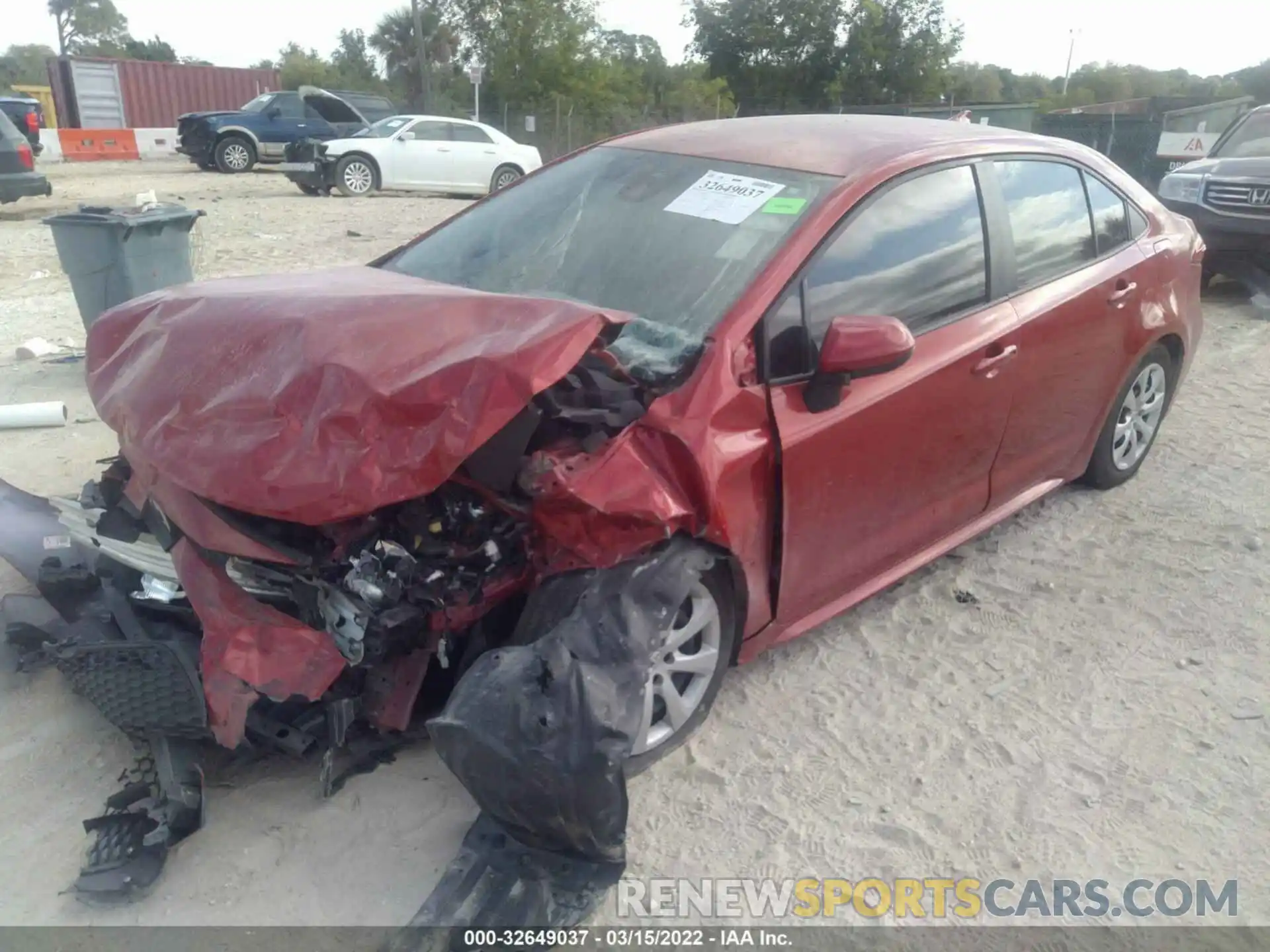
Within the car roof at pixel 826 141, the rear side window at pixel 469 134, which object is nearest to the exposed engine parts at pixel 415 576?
the car roof at pixel 826 141

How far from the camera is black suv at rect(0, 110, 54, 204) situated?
42.3ft

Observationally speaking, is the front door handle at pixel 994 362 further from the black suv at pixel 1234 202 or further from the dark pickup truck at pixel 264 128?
the dark pickup truck at pixel 264 128

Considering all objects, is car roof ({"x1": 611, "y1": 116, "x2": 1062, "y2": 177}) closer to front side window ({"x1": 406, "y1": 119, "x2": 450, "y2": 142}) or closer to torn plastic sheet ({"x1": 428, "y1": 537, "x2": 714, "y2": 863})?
torn plastic sheet ({"x1": 428, "y1": 537, "x2": 714, "y2": 863})

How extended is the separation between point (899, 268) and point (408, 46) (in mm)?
→ 55855

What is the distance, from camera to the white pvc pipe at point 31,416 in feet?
18.5

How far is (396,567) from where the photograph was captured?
103 inches

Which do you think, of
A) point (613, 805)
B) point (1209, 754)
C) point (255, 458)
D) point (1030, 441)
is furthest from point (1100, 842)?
point (255, 458)

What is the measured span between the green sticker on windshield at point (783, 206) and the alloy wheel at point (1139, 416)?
2.21 meters

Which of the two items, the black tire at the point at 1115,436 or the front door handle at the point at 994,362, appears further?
the black tire at the point at 1115,436

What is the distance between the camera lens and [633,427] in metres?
2.62

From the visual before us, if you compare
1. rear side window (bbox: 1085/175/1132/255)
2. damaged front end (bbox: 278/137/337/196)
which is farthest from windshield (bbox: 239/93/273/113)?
rear side window (bbox: 1085/175/1132/255)

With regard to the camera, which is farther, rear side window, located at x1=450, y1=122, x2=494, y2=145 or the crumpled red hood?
rear side window, located at x1=450, y1=122, x2=494, y2=145

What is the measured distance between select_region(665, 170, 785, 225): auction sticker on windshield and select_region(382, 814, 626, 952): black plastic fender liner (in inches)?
76.2

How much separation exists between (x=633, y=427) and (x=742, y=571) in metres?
0.57
